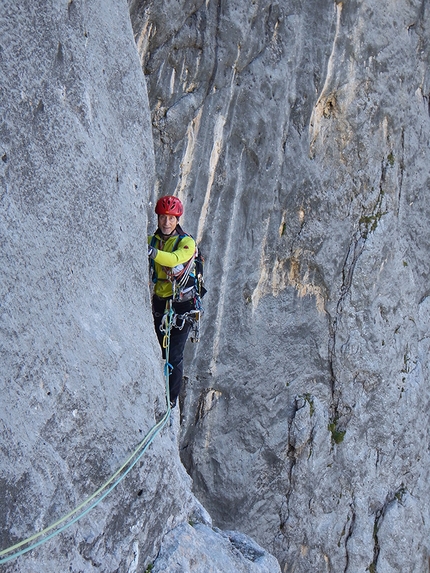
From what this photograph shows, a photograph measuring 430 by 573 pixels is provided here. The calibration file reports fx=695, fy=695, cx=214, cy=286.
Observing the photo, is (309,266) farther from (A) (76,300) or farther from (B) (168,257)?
(A) (76,300)

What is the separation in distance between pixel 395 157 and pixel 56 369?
8.07 meters

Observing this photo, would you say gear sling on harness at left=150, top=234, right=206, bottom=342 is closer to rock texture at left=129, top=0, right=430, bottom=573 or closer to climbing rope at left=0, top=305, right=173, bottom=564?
climbing rope at left=0, top=305, right=173, bottom=564

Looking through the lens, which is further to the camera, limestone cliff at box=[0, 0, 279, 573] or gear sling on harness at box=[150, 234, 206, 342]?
gear sling on harness at box=[150, 234, 206, 342]

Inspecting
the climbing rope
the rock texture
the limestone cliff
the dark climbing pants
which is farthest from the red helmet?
the climbing rope

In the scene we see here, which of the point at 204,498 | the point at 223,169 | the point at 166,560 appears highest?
the point at 223,169

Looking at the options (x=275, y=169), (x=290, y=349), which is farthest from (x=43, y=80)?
(x=290, y=349)

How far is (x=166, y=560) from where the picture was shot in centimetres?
552

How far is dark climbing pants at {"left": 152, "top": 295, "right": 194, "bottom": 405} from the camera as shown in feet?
25.0

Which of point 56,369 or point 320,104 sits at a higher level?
point 320,104

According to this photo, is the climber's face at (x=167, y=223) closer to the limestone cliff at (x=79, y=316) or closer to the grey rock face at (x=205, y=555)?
the limestone cliff at (x=79, y=316)

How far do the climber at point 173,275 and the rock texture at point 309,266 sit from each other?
1.67 meters

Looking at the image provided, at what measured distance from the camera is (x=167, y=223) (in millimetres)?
7102

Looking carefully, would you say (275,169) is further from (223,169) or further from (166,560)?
(166,560)

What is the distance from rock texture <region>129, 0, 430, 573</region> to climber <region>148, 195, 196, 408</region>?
5.46 feet
